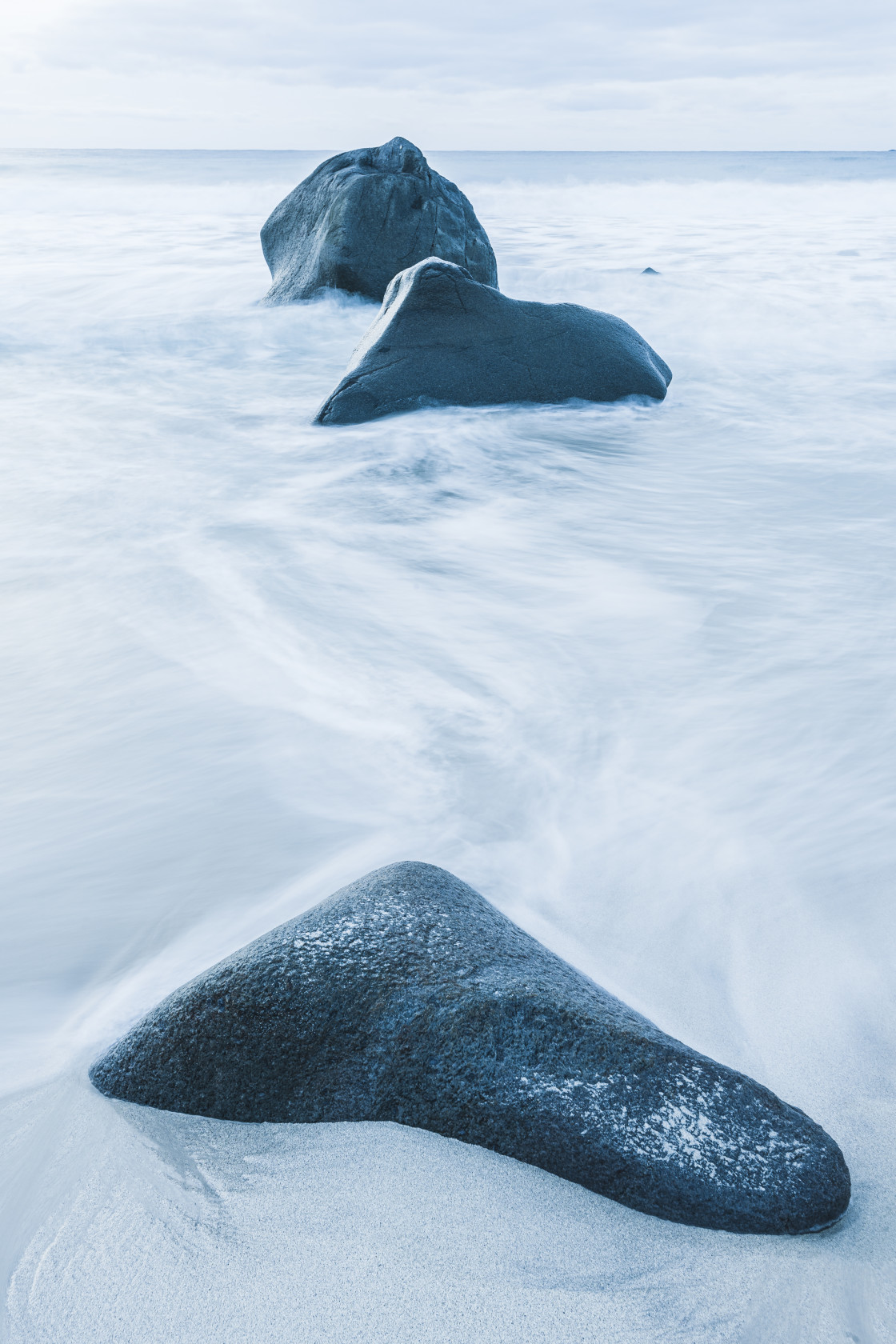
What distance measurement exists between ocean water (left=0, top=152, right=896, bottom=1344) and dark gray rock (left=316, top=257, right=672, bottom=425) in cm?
22

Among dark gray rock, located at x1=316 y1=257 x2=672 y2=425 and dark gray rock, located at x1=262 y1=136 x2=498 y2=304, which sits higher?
dark gray rock, located at x1=262 y1=136 x2=498 y2=304

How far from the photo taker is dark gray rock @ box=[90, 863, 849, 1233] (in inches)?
50.8

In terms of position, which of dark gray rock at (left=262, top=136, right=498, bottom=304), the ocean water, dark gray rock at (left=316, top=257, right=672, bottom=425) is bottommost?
the ocean water

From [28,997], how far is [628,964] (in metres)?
1.17

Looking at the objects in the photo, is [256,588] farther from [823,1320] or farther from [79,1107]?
[823,1320]

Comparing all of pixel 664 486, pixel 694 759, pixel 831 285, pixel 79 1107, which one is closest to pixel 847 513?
pixel 664 486

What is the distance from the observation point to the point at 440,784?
2.56 meters

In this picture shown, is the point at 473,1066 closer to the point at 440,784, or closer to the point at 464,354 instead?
the point at 440,784

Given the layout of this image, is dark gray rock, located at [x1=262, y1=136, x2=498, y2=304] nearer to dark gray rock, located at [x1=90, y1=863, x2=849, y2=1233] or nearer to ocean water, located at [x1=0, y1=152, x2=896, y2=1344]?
ocean water, located at [x1=0, y1=152, x2=896, y2=1344]

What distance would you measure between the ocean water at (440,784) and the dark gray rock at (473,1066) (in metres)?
0.05

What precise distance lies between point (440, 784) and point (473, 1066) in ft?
3.90

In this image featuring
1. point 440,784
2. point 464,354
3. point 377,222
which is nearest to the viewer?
point 440,784

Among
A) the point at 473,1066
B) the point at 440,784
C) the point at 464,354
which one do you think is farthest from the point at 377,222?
the point at 473,1066

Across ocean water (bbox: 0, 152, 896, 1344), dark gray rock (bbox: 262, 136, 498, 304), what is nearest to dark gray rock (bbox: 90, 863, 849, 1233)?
ocean water (bbox: 0, 152, 896, 1344)
